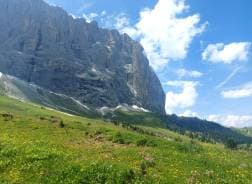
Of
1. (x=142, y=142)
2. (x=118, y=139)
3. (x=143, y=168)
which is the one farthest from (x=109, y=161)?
(x=118, y=139)

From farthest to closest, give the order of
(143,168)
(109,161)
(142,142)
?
(142,142) < (109,161) < (143,168)

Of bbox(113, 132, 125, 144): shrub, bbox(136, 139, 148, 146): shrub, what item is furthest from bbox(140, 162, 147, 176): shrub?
bbox(113, 132, 125, 144): shrub

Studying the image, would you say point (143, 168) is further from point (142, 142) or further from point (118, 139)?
point (118, 139)

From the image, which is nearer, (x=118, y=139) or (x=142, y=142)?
(x=142, y=142)

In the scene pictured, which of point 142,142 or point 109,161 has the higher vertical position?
point 142,142

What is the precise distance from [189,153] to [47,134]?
16.2m

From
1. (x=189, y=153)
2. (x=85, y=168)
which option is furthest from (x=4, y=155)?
(x=189, y=153)

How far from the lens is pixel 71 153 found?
36.4 meters

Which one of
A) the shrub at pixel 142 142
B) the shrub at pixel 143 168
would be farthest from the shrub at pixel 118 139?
the shrub at pixel 143 168

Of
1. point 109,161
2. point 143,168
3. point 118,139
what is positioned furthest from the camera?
point 118,139

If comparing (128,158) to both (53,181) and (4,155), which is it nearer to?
(53,181)

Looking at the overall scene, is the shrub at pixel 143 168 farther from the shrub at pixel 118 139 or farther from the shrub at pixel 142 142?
the shrub at pixel 118 139

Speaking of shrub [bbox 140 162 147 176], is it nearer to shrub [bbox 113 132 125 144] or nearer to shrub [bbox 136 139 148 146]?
shrub [bbox 136 139 148 146]

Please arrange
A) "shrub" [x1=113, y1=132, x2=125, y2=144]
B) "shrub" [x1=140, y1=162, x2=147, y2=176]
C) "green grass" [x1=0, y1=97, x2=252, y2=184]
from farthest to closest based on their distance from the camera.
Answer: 1. "shrub" [x1=113, y1=132, x2=125, y2=144]
2. "shrub" [x1=140, y1=162, x2=147, y2=176]
3. "green grass" [x1=0, y1=97, x2=252, y2=184]
